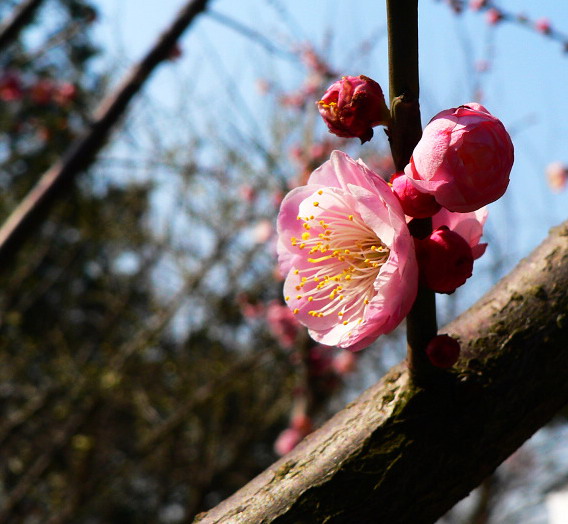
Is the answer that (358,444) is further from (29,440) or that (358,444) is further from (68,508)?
(29,440)

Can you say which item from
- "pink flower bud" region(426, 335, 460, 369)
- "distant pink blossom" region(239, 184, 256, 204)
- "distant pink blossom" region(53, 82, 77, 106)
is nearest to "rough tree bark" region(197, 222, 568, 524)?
"pink flower bud" region(426, 335, 460, 369)

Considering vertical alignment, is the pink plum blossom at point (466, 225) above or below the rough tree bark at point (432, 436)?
above

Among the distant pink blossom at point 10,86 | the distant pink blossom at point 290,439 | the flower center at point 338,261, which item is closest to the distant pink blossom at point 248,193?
the distant pink blossom at point 10,86

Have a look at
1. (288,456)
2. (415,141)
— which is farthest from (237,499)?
(415,141)

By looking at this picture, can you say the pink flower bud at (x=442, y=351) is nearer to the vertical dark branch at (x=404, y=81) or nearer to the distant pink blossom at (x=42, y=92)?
the vertical dark branch at (x=404, y=81)

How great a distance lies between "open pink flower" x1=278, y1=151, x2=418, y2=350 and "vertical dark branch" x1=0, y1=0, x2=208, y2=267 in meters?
1.35

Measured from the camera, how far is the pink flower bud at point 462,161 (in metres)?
0.50

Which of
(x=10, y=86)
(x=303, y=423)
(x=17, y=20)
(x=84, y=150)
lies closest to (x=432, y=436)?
(x=84, y=150)

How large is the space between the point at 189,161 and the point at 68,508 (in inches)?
115

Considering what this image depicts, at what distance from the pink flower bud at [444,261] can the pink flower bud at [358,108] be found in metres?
0.12

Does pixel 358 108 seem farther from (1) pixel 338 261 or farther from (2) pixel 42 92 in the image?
(2) pixel 42 92

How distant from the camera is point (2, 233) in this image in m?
1.82

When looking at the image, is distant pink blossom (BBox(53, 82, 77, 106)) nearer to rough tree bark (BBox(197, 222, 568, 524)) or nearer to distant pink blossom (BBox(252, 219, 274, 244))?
distant pink blossom (BBox(252, 219, 274, 244))

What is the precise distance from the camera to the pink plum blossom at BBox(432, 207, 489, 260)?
612mm
